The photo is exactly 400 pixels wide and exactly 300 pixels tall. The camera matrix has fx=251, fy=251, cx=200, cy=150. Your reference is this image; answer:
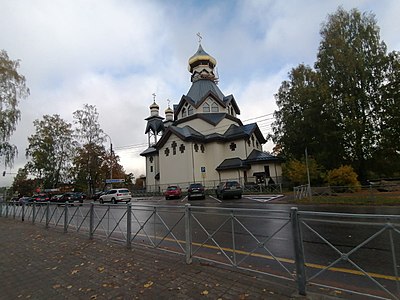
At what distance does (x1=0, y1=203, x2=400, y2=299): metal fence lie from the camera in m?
3.58

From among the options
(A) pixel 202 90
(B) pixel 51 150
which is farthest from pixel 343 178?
(B) pixel 51 150

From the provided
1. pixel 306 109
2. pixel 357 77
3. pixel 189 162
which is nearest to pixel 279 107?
pixel 306 109

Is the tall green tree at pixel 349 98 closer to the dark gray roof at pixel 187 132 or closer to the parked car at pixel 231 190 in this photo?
the parked car at pixel 231 190

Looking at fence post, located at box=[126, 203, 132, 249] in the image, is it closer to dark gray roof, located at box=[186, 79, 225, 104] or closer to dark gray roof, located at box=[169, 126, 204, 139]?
dark gray roof, located at box=[169, 126, 204, 139]

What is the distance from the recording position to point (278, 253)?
5.81m

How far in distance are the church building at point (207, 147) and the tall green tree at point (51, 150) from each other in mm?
16763

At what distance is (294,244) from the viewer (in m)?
3.73

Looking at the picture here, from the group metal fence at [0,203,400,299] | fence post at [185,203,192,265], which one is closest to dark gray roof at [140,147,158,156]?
metal fence at [0,203,400,299]

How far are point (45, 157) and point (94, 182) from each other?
10778 millimetres

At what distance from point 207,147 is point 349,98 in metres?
19.5

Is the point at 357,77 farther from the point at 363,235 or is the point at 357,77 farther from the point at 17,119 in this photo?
the point at 17,119

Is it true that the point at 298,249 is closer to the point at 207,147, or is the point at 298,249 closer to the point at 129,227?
the point at 129,227

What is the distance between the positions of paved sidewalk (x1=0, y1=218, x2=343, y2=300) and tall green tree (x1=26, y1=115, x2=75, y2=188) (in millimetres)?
47644

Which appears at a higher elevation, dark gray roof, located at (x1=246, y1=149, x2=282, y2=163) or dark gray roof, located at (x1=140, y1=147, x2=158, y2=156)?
dark gray roof, located at (x1=140, y1=147, x2=158, y2=156)
